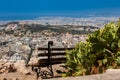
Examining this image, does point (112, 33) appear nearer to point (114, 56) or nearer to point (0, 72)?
point (114, 56)

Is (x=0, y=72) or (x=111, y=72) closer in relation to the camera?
(x=111, y=72)

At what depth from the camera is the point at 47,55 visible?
543 inches

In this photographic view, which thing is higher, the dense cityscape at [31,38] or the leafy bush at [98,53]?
→ the leafy bush at [98,53]

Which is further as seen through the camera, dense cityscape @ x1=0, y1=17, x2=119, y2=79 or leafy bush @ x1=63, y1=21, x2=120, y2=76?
dense cityscape @ x1=0, y1=17, x2=119, y2=79

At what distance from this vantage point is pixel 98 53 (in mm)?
9922

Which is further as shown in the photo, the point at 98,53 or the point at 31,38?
the point at 31,38

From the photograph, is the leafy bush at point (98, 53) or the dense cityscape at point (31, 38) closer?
the leafy bush at point (98, 53)

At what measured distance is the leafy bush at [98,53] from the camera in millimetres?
9617

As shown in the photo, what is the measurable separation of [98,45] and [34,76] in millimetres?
4420

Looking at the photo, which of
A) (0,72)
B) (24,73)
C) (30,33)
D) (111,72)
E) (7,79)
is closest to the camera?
(111,72)

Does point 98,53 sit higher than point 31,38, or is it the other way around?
point 98,53

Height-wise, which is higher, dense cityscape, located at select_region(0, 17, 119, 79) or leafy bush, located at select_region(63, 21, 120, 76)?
leafy bush, located at select_region(63, 21, 120, 76)

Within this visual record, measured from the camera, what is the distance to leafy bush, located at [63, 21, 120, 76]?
31.6 feet

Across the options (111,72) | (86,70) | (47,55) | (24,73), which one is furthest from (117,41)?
(24,73)
